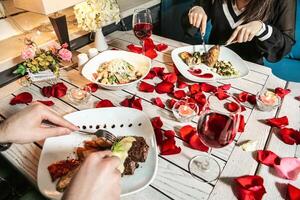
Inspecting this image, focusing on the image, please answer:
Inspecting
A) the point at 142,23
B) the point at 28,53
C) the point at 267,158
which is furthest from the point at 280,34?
the point at 28,53

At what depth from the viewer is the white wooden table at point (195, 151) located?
0.73 meters

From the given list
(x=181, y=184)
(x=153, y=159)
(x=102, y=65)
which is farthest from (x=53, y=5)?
(x=181, y=184)

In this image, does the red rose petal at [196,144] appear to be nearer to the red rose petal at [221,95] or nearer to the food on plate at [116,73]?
the red rose petal at [221,95]

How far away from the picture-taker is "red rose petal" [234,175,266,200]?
0.69m

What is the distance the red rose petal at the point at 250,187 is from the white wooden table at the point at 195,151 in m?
0.03

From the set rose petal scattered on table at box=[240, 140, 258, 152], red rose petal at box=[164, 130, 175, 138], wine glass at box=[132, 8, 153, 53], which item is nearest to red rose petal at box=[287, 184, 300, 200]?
rose petal scattered on table at box=[240, 140, 258, 152]

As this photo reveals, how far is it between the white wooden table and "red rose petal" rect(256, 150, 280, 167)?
19mm

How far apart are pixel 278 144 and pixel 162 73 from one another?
0.60 meters

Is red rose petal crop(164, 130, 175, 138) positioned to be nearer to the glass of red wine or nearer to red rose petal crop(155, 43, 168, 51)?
the glass of red wine

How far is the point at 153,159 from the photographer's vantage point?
0.79 metres

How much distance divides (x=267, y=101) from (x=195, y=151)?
394mm

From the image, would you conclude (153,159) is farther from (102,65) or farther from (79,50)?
(79,50)

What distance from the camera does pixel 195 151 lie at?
852 mm

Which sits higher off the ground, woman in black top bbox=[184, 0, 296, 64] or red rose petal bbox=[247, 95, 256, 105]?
woman in black top bbox=[184, 0, 296, 64]
